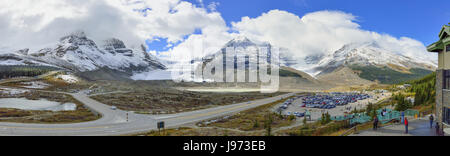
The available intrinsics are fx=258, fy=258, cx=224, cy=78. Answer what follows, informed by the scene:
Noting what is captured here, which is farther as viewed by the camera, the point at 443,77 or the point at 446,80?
the point at 443,77

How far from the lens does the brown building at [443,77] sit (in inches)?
806

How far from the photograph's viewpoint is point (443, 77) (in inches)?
838

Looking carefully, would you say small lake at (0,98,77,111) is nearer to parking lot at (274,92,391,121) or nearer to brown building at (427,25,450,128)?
parking lot at (274,92,391,121)

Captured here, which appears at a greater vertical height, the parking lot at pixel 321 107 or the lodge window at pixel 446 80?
the lodge window at pixel 446 80

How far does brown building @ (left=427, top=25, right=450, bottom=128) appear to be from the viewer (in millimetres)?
20469

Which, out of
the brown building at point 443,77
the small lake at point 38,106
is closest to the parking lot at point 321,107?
the brown building at point 443,77

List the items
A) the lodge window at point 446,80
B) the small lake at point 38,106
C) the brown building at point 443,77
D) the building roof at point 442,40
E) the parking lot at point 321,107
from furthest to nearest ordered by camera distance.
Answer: the parking lot at point 321,107
the small lake at point 38,106
the lodge window at point 446,80
the brown building at point 443,77
the building roof at point 442,40

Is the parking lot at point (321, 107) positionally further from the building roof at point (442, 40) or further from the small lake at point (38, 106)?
the small lake at point (38, 106)

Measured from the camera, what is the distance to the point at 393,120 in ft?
90.4

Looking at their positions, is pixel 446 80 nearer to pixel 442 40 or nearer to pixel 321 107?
pixel 442 40

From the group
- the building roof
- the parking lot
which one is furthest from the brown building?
the parking lot

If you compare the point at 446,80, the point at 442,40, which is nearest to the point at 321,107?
the point at 446,80
